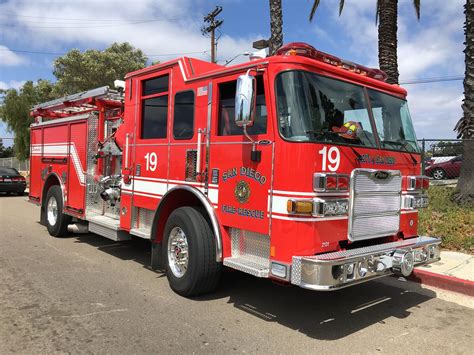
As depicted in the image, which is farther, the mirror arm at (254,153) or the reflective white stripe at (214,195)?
the reflective white stripe at (214,195)

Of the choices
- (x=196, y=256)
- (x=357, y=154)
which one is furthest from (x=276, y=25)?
(x=196, y=256)

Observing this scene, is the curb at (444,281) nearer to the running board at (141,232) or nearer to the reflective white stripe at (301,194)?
the reflective white stripe at (301,194)

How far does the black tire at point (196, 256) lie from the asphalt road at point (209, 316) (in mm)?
171

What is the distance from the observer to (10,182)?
19.0m

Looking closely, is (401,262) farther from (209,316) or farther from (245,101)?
(245,101)

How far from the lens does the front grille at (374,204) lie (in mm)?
4312

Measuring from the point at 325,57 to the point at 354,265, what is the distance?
2152mm

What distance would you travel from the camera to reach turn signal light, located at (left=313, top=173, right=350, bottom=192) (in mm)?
3924

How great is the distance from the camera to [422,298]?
5445 mm

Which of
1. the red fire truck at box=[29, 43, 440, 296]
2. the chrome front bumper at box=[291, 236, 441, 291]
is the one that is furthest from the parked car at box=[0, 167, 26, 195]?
the chrome front bumper at box=[291, 236, 441, 291]

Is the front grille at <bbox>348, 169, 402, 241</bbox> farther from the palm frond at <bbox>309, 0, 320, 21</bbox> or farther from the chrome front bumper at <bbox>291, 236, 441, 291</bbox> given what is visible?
the palm frond at <bbox>309, 0, 320, 21</bbox>

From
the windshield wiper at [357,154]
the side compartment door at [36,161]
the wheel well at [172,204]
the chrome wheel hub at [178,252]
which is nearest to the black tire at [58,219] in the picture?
the side compartment door at [36,161]

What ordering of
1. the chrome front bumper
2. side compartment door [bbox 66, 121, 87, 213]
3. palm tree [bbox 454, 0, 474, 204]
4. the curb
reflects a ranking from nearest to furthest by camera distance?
the chrome front bumper → the curb → side compartment door [bbox 66, 121, 87, 213] → palm tree [bbox 454, 0, 474, 204]

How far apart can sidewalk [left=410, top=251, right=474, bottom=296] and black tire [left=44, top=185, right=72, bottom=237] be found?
21.1ft
